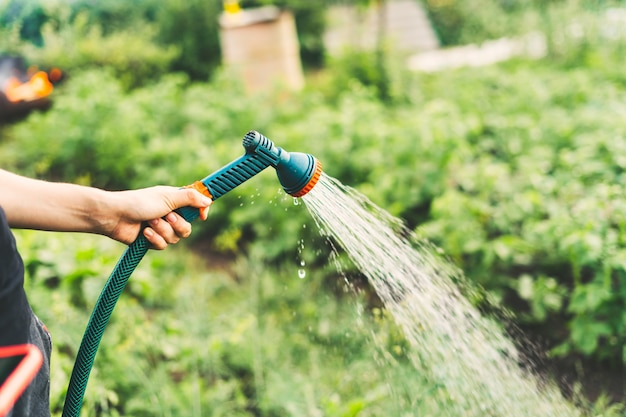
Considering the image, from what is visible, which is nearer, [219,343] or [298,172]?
[298,172]

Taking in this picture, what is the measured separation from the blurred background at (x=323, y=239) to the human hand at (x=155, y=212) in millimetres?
381

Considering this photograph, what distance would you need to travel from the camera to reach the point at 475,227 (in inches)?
121

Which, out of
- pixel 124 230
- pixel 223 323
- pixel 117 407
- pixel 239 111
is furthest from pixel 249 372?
pixel 239 111

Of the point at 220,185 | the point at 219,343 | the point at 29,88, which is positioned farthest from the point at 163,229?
the point at 29,88

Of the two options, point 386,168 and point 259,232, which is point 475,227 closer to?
point 386,168

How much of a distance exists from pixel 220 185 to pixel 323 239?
2.27 metres

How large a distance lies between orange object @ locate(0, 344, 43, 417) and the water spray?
18.8 inches

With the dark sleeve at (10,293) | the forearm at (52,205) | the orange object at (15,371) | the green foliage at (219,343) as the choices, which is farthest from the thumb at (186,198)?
the green foliage at (219,343)

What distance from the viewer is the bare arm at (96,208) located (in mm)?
1335

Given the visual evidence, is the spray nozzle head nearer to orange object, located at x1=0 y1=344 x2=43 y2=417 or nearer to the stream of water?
the stream of water

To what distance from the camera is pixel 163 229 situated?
1470mm

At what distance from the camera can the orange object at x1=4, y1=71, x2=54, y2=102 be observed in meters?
7.20

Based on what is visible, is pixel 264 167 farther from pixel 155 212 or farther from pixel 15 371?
pixel 15 371

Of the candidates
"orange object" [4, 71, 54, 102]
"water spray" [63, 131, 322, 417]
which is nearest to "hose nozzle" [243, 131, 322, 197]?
"water spray" [63, 131, 322, 417]
